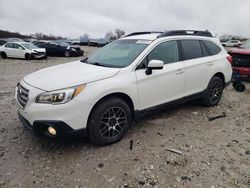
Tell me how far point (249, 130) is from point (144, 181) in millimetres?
2499

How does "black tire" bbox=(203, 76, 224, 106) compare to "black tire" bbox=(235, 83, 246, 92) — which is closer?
"black tire" bbox=(203, 76, 224, 106)

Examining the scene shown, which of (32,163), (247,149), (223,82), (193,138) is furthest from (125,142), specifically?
(223,82)

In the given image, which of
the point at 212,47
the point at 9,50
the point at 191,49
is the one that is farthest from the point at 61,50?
the point at 191,49

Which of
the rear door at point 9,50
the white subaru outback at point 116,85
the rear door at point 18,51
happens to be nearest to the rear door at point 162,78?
the white subaru outback at point 116,85

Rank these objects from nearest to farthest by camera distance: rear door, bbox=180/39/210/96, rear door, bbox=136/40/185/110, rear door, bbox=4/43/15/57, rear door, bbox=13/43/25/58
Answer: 1. rear door, bbox=136/40/185/110
2. rear door, bbox=180/39/210/96
3. rear door, bbox=13/43/25/58
4. rear door, bbox=4/43/15/57

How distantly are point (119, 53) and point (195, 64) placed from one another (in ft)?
5.24

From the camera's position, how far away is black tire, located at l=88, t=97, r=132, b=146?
10.1 feet

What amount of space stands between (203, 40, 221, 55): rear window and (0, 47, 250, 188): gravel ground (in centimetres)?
162

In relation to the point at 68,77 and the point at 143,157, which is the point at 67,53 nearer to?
the point at 68,77

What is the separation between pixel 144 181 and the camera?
8.52 feet

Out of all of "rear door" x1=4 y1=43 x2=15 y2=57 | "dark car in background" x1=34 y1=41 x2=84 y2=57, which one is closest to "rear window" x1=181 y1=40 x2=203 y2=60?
"rear door" x1=4 y1=43 x2=15 y2=57

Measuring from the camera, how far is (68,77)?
122 inches

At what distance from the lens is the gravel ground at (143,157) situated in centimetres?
262

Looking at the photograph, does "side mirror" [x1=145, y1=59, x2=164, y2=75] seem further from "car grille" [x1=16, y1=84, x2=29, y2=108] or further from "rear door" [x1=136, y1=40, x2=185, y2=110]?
"car grille" [x1=16, y1=84, x2=29, y2=108]
